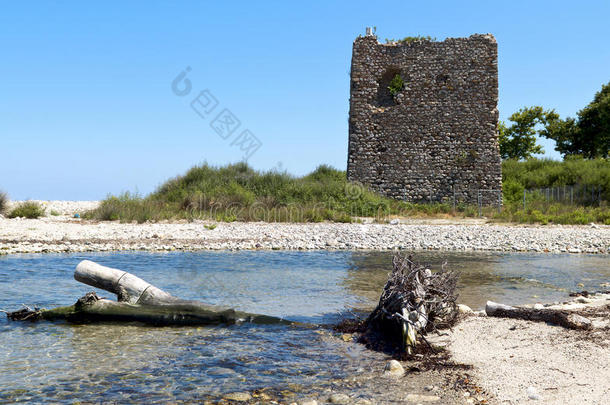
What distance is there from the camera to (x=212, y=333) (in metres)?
5.73

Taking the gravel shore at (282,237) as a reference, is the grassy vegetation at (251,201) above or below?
above

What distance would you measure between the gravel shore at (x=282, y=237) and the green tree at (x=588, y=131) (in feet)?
72.8

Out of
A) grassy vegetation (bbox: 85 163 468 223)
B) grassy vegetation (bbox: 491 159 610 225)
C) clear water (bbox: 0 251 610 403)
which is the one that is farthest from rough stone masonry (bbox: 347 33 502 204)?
clear water (bbox: 0 251 610 403)

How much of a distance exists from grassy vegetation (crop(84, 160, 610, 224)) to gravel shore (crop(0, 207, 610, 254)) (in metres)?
1.06

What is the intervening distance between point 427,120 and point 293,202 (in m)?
7.72

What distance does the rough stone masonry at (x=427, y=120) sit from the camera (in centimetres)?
2373

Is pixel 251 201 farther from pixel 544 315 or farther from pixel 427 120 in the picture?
pixel 544 315

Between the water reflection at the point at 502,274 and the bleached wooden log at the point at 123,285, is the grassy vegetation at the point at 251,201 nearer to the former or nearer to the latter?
the water reflection at the point at 502,274

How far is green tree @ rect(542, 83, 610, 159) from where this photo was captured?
36.6 metres

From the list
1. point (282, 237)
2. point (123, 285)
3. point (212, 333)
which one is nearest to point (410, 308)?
point (212, 333)

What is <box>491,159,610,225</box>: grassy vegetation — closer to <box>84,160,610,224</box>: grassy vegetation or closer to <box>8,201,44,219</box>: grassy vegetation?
<box>84,160,610,224</box>: grassy vegetation

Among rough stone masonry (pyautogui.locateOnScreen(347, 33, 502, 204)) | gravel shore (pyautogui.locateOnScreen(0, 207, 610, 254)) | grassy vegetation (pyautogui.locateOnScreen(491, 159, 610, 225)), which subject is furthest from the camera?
rough stone masonry (pyautogui.locateOnScreen(347, 33, 502, 204))

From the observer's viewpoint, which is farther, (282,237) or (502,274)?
(282,237)

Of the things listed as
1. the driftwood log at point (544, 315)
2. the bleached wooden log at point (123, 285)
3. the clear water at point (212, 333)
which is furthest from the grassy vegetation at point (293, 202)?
the driftwood log at point (544, 315)
